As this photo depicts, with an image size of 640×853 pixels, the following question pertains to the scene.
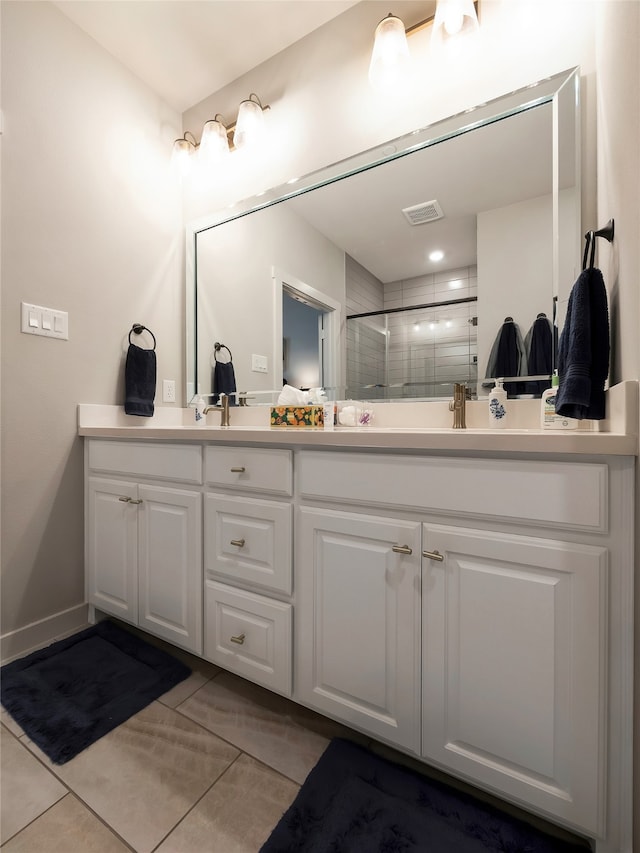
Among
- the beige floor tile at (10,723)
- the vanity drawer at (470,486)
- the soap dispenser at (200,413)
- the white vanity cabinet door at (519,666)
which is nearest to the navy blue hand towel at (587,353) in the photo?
the vanity drawer at (470,486)

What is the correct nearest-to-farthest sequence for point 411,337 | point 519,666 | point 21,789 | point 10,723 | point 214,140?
point 519,666, point 21,789, point 10,723, point 411,337, point 214,140

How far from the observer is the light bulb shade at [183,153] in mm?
1992

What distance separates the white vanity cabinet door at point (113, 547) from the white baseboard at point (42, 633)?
0.10 metres

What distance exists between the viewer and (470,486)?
0.84 metres

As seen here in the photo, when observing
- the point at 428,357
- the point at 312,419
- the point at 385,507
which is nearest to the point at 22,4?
the point at 312,419

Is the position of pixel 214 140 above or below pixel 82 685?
above

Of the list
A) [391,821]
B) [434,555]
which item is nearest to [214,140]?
Result: [434,555]

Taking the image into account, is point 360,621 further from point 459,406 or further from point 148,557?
point 148,557

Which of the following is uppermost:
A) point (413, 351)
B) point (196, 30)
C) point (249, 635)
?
point (196, 30)

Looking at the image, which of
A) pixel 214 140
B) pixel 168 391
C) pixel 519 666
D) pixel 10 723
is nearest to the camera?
pixel 519 666

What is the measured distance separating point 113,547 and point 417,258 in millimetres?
1623

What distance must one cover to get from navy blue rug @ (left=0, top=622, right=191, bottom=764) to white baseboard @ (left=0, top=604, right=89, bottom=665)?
55 millimetres

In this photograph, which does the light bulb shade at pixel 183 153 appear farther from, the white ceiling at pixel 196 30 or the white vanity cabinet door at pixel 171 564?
the white vanity cabinet door at pixel 171 564

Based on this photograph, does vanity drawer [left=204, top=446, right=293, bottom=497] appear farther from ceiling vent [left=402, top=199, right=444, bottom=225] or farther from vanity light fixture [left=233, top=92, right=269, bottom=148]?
vanity light fixture [left=233, top=92, right=269, bottom=148]
